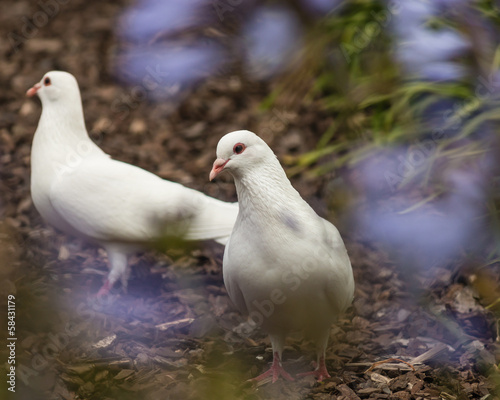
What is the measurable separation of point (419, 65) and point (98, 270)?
2126 mm

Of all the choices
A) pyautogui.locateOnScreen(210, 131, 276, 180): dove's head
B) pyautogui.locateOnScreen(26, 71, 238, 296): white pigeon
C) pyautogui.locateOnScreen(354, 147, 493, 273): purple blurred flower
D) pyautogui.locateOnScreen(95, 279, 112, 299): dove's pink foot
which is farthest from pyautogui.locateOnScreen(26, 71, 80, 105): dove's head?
pyautogui.locateOnScreen(354, 147, 493, 273): purple blurred flower

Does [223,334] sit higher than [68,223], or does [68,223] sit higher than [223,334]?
[68,223]

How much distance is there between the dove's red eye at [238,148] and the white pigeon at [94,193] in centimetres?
68

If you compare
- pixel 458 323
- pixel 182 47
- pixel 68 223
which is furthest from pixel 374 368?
pixel 182 47

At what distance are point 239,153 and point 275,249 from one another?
0.38m

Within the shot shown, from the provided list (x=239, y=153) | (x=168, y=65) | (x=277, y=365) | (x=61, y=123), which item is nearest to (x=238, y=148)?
(x=239, y=153)

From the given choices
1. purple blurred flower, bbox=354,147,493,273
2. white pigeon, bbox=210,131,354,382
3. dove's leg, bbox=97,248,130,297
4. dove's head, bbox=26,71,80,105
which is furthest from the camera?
dove's head, bbox=26,71,80,105

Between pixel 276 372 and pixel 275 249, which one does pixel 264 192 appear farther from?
pixel 276 372

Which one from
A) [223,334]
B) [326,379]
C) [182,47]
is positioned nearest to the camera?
[326,379]

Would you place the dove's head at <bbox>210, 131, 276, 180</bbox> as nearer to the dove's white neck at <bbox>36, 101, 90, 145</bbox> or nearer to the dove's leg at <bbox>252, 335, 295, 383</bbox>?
the dove's leg at <bbox>252, 335, 295, 383</bbox>

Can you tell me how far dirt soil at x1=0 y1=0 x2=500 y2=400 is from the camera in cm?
172

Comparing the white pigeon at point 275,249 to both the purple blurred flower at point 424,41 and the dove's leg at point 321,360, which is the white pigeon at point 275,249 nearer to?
the dove's leg at point 321,360

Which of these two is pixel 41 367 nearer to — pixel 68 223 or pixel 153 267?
pixel 68 223

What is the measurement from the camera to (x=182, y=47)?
4246 millimetres
